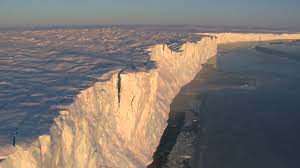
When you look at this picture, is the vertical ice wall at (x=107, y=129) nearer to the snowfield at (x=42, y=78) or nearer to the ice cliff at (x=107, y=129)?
the ice cliff at (x=107, y=129)

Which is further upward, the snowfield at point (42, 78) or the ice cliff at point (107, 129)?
the snowfield at point (42, 78)

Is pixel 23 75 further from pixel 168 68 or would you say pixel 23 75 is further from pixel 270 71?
pixel 270 71

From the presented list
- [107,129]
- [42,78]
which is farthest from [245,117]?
[42,78]

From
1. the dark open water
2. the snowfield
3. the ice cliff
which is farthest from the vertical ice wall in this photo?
the dark open water

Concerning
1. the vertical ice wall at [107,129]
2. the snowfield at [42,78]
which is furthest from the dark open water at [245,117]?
the snowfield at [42,78]

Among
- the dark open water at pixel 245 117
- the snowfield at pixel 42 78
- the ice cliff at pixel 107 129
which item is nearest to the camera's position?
the ice cliff at pixel 107 129

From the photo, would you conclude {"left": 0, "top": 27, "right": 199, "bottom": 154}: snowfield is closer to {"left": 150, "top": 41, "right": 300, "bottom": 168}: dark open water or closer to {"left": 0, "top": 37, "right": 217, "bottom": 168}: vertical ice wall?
{"left": 0, "top": 37, "right": 217, "bottom": 168}: vertical ice wall

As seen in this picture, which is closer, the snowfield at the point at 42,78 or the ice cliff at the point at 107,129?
the ice cliff at the point at 107,129

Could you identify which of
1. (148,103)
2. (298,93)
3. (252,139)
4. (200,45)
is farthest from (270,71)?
(148,103)

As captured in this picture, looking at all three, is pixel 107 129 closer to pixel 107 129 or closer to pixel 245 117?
pixel 107 129

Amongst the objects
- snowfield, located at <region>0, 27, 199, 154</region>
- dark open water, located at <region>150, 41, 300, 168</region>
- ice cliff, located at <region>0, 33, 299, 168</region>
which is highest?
snowfield, located at <region>0, 27, 199, 154</region>
